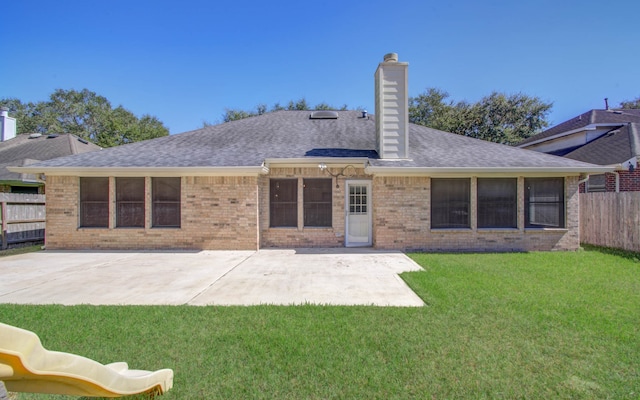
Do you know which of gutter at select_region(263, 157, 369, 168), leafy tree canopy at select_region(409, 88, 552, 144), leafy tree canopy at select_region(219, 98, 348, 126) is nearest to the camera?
gutter at select_region(263, 157, 369, 168)

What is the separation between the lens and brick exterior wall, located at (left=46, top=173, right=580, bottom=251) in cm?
971

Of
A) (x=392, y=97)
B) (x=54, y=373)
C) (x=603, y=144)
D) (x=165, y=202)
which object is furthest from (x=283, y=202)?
(x=603, y=144)

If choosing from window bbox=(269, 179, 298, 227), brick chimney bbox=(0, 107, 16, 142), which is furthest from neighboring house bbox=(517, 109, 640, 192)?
brick chimney bbox=(0, 107, 16, 142)

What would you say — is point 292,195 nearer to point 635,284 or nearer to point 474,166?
point 474,166

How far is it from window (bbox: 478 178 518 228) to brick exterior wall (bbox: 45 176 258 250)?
22.6ft

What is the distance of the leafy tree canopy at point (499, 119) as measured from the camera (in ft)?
88.1

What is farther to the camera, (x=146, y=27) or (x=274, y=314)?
(x=146, y=27)

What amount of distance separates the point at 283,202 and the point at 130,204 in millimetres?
4720

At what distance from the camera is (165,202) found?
1004cm

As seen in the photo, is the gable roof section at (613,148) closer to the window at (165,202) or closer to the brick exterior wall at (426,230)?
the brick exterior wall at (426,230)

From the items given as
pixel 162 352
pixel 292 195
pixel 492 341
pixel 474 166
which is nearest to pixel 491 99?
pixel 474 166

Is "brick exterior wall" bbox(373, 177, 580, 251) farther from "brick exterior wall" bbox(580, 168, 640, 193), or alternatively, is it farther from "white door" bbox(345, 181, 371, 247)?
"brick exterior wall" bbox(580, 168, 640, 193)

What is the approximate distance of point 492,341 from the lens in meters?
3.62

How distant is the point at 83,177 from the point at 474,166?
11763 mm
